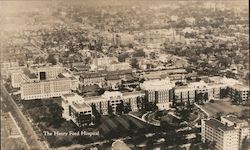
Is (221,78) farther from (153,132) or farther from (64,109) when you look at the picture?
(64,109)

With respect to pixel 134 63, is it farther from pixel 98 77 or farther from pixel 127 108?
pixel 127 108

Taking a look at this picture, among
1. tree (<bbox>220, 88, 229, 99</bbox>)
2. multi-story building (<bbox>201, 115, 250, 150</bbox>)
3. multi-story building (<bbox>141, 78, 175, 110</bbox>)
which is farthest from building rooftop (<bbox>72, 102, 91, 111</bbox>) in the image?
tree (<bbox>220, 88, 229, 99</bbox>)

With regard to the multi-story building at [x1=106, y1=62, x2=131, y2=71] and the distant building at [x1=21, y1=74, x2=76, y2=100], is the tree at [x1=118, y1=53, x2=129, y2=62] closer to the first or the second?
the multi-story building at [x1=106, y1=62, x2=131, y2=71]

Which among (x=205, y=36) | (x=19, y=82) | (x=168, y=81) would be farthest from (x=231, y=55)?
(x=19, y=82)

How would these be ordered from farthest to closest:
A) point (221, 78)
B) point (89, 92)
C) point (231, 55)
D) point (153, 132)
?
point (231, 55) < point (221, 78) < point (89, 92) < point (153, 132)

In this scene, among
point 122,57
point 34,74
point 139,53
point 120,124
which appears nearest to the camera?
point 120,124

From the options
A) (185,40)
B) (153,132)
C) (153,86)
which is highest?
(185,40)

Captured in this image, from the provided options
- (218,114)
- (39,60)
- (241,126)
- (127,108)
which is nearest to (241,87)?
(218,114)
